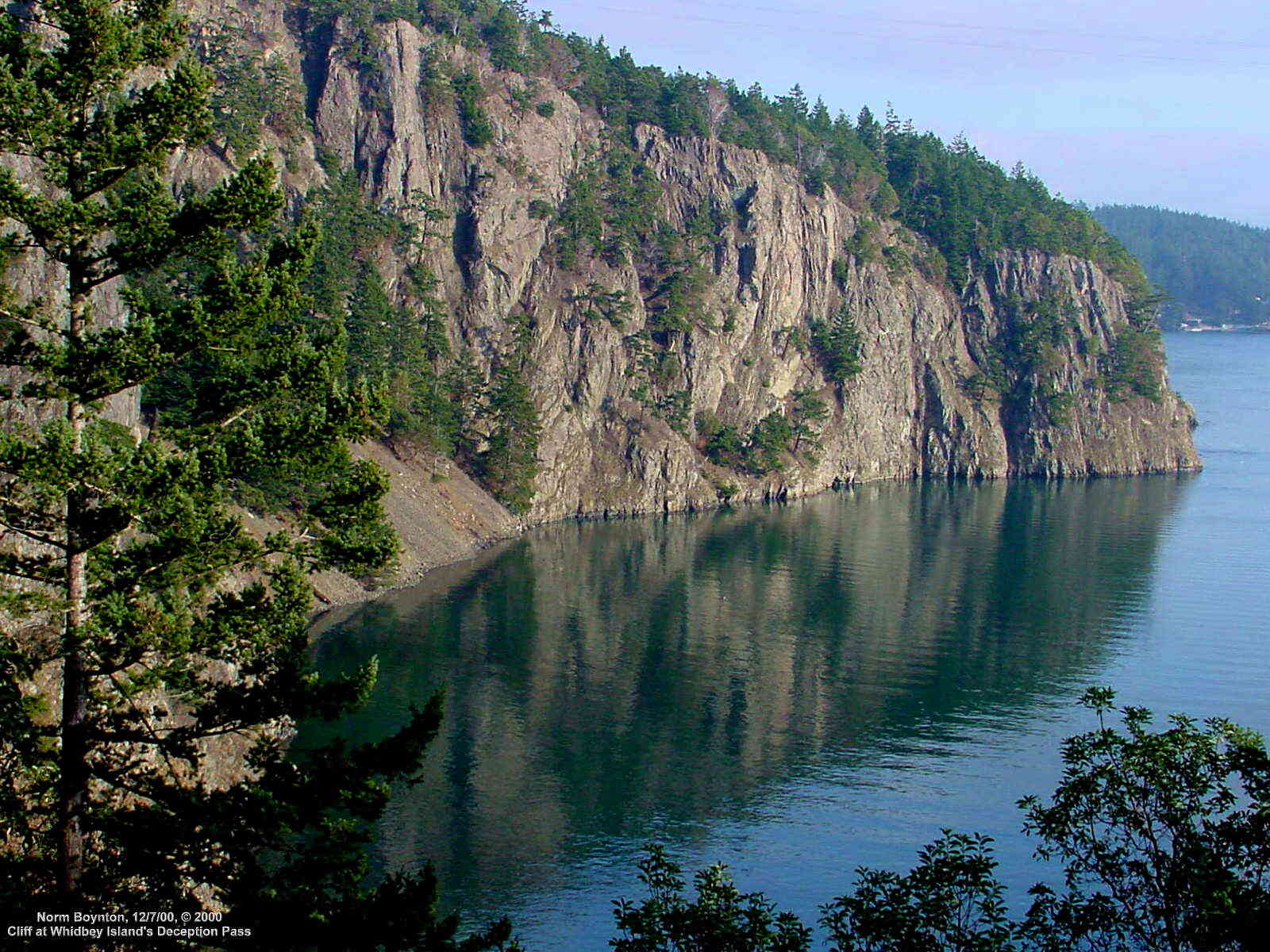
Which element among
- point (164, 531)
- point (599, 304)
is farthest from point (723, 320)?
point (164, 531)

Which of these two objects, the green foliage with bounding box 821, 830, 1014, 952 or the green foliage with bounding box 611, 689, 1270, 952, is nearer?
the green foliage with bounding box 611, 689, 1270, 952

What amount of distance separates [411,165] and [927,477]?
59.5 metres

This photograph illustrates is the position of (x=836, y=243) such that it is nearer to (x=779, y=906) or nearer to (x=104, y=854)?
(x=779, y=906)

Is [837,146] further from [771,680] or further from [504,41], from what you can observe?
[771,680]

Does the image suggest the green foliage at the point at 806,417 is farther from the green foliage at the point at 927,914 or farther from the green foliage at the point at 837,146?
the green foliage at the point at 927,914

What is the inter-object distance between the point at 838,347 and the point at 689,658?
70118mm

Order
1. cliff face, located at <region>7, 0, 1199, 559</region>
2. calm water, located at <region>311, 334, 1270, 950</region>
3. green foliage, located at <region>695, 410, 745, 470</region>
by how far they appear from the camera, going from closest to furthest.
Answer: calm water, located at <region>311, 334, 1270, 950</region> < cliff face, located at <region>7, 0, 1199, 559</region> < green foliage, located at <region>695, 410, 745, 470</region>

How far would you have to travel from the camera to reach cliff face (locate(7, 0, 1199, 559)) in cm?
10338

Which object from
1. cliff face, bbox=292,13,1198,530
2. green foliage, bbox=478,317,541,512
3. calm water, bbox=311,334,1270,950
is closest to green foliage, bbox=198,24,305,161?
cliff face, bbox=292,13,1198,530

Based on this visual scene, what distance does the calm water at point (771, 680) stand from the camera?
3859 cm

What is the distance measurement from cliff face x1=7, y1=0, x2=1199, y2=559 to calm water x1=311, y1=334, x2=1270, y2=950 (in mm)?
11803

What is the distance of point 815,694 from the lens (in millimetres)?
54344

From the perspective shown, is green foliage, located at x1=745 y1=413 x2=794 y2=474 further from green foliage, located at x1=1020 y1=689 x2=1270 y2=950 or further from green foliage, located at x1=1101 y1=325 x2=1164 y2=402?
green foliage, located at x1=1020 y1=689 x2=1270 y2=950

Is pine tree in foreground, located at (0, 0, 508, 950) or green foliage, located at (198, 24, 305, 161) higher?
green foliage, located at (198, 24, 305, 161)
